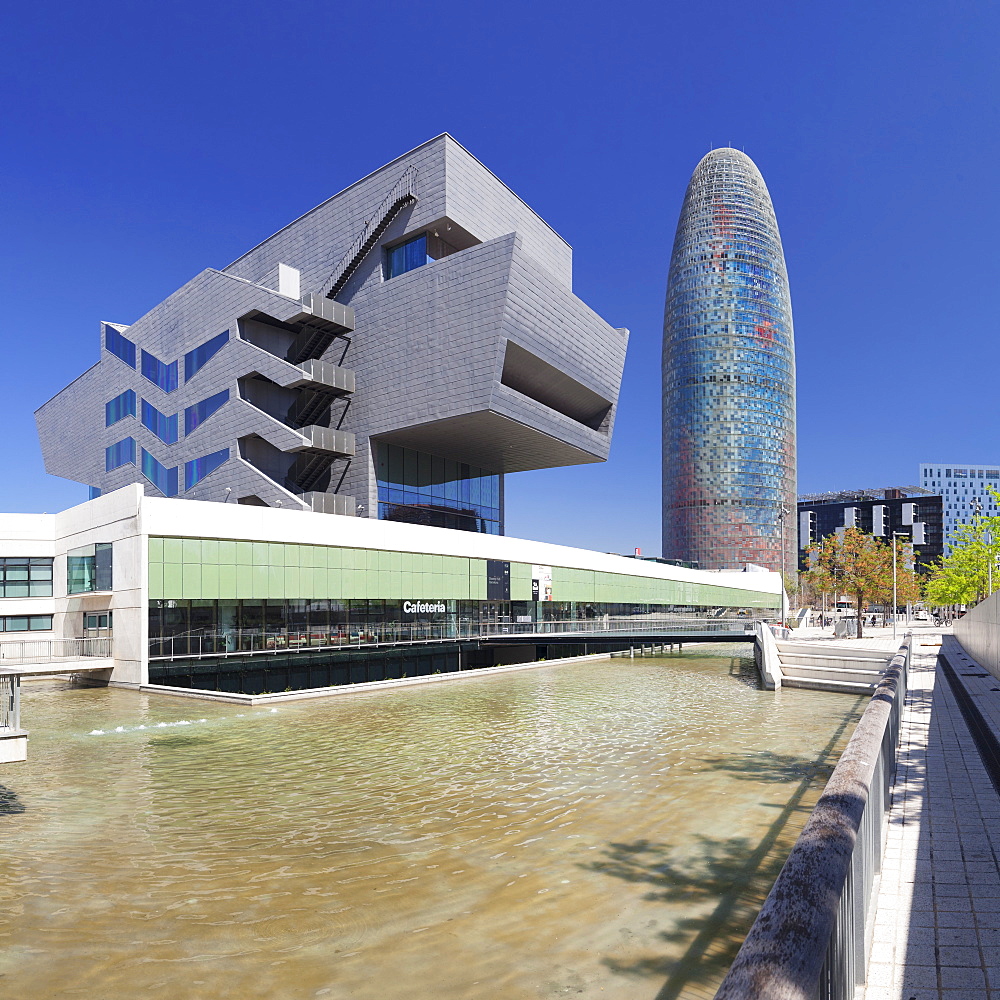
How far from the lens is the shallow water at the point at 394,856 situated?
6.19m

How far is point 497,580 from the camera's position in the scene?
48562 millimetres

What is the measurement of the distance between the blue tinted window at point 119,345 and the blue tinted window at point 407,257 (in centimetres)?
2579

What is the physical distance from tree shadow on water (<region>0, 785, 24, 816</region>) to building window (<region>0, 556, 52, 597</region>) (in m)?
29.9

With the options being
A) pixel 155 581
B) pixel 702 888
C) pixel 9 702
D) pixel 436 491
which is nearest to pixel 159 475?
pixel 436 491

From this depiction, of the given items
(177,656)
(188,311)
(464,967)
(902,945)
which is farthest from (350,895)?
(188,311)

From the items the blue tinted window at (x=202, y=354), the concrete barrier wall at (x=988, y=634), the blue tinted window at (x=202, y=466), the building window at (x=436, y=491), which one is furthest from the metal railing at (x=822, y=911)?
the blue tinted window at (x=202, y=354)

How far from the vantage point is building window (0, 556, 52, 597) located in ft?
124

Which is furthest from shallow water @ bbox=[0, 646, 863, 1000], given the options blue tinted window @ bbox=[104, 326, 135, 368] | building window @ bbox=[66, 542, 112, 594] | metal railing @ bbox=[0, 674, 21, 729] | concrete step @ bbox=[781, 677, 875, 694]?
blue tinted window @ bbox=[104, 326, 135, 368]

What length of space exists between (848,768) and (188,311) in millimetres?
58468

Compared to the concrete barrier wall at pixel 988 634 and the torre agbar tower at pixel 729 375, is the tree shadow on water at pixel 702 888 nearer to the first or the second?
the concrete barrier wall at pixel 988 634

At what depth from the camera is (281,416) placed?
174ft

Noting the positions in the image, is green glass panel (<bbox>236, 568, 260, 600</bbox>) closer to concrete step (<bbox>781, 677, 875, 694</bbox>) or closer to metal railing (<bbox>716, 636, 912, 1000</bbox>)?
concrete step (<bbox>781, 677, 875, 694</bbox>)

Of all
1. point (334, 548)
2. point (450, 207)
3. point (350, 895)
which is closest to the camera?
point (350, 895)

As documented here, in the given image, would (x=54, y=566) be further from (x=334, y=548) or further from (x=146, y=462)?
(x=146, y=462)
